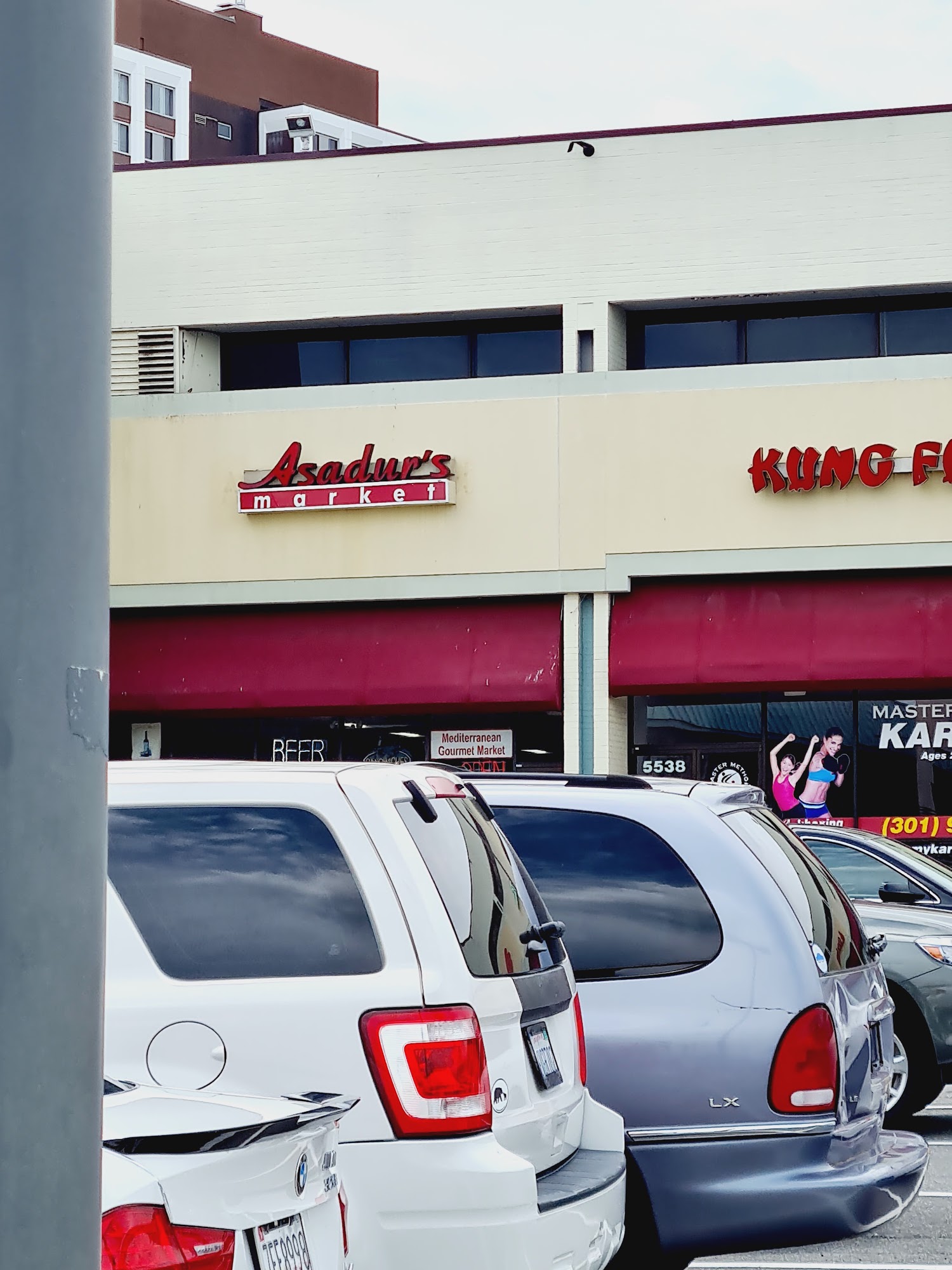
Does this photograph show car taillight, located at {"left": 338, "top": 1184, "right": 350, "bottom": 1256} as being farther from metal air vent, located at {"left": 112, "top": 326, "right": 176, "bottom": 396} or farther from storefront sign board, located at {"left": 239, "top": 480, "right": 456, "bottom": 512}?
metal air vent, located at {"left": 112, "top": 326, "right": 176, "bottom": 396}

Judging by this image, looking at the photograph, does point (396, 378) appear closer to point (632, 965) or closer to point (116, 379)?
point (116, 379)

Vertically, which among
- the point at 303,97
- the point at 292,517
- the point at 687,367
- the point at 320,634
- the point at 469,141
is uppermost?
the point at 303,97

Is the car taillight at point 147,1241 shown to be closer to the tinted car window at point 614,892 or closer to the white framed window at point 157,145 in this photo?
the tinted car window at point 614,892

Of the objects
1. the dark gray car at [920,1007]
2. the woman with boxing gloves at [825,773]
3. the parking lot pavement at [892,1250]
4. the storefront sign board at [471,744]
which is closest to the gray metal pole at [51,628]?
the parking lot pavement at [892,1250]

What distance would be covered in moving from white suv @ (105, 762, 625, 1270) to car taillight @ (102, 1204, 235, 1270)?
1325 mm

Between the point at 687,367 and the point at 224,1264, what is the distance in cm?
2103

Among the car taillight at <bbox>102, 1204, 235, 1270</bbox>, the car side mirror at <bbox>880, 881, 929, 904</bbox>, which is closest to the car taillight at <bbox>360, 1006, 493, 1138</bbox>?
the car taillight at <bbox>102, 1204, 235, 1270</bbox>

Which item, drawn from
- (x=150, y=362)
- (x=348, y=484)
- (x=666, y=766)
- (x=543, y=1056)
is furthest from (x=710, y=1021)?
(x=150, y=362)

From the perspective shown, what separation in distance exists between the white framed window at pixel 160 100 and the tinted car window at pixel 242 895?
241 feet

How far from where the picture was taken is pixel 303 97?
77.9 metres

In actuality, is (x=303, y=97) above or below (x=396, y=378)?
above

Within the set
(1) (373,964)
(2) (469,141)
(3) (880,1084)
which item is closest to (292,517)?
(2) (469,141)

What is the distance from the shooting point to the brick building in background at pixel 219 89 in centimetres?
7344

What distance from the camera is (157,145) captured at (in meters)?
77.2
